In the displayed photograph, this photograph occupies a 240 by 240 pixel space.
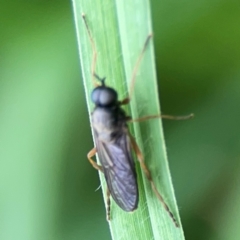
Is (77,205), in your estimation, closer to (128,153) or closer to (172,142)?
(172,142)

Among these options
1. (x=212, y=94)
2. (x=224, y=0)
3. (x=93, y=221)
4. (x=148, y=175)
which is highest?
(x=224, y=0)

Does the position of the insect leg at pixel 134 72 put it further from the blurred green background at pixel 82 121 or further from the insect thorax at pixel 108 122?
the blurred green background at pixel 82 121

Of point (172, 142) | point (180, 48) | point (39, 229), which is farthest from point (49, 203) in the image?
point (180, 48)

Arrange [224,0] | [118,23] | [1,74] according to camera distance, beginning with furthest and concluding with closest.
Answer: [1,74] → [224,0] → [118,23]

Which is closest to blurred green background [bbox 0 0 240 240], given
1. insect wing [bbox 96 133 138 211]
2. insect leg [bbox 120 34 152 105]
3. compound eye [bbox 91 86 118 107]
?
insect wing [bbox 96 133 138 211]

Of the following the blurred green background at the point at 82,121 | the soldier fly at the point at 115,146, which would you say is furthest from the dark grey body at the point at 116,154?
the blurred green background at the point at 82,121

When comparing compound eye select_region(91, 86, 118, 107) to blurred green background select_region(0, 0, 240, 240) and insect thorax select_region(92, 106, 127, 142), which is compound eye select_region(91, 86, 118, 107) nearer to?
insect thorax select_region(92, 106, 127, 142)

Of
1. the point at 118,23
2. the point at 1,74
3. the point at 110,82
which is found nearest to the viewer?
the point at 118,23
